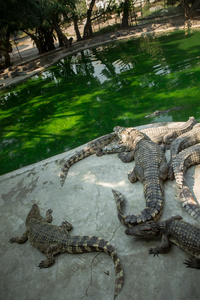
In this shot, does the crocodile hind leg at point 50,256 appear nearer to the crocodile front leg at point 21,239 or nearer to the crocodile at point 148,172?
the crocodile front leg at point 21,239

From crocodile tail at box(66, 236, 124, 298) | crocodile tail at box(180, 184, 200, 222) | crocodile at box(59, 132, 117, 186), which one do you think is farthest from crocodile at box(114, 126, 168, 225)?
crocodile at box(59, 132, 117, 186)

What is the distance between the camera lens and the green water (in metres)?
7.39

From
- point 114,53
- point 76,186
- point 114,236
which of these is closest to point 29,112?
point 76,186

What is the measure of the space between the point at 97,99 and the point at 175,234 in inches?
316

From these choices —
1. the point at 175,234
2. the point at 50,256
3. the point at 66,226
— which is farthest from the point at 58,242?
the point at 175,234

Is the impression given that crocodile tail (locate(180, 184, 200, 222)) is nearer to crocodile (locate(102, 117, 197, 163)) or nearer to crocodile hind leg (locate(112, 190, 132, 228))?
crocodile hind leg (locate(112, 190, 132, 228))

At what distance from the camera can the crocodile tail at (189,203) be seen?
3308 mm

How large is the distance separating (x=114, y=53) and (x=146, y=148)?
49.8 feet

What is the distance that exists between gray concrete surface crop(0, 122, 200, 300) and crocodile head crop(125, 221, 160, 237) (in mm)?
180

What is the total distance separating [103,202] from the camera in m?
4.06

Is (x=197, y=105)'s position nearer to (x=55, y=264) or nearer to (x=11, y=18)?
(x=55, y=264)

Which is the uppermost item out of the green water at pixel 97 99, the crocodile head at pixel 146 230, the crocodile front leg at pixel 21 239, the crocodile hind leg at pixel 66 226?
the crocodile head at pixel 146 230

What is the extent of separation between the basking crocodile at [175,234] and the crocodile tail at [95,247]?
361mm

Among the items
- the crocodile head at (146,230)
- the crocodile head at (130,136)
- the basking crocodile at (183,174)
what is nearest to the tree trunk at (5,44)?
the crocodile head at (130,136)
